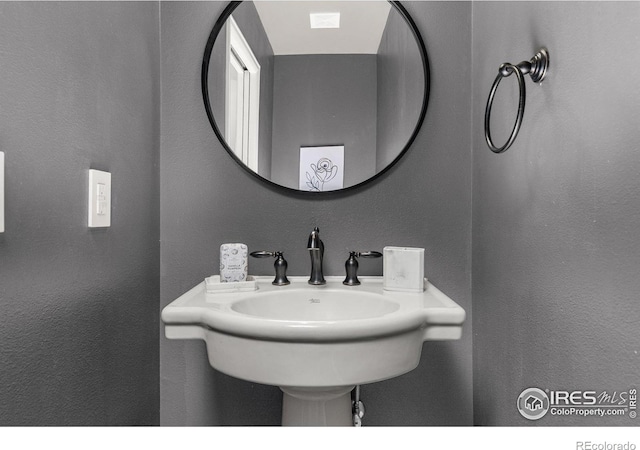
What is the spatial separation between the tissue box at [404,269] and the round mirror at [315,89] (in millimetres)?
277

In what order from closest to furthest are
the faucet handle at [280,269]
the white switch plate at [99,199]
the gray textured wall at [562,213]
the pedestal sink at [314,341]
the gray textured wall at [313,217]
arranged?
the gray textured wall at [562,213] < the pedestal sink at [314,341] < the white switch plate at [99,199] < the faucet handle at [280,269] < the gray textured wall at [313,217]

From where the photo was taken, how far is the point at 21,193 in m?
0.72

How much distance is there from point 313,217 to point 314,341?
565 millimetres

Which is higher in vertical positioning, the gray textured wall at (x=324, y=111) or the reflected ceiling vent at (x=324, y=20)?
the reflected ceiling vent at (x=324, y=20)

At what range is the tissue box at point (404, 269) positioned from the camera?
3.54 feet

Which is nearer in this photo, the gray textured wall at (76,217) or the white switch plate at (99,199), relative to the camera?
the gray textured wall at (76,217)

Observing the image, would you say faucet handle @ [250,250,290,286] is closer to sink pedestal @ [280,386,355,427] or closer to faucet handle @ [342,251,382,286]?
faucet handle @ [342,251,382,286]

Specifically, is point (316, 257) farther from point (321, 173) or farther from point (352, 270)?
point (321, 173)

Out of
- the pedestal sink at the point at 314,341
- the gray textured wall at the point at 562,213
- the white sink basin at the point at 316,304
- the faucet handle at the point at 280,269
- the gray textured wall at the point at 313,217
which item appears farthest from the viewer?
the gray textured wall at the point at 313,217

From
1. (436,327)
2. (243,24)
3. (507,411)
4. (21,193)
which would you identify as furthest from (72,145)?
(507,411)

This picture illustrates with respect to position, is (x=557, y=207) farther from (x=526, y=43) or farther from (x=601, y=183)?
(x=526, y=43)

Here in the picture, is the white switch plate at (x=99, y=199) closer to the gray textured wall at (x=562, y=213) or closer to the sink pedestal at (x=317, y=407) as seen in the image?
the sink pedestal at (x=317, y=407)

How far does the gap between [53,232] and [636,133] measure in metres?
1.01

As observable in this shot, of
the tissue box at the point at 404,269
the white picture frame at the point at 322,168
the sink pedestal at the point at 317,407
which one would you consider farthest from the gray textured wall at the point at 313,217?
the sink pedestal at the point at 317,407
